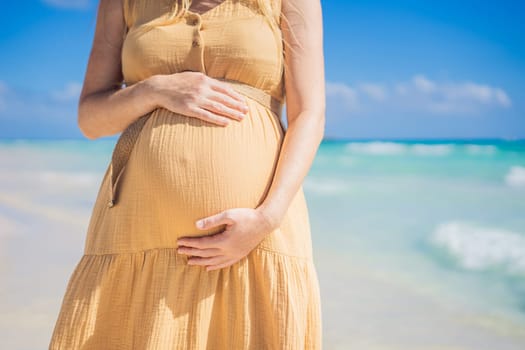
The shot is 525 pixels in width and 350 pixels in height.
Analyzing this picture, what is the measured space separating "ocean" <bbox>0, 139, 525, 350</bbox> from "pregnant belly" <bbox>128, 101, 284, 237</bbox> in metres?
2.46

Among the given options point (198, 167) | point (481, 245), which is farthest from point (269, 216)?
point (481, 245)

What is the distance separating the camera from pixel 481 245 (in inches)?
244

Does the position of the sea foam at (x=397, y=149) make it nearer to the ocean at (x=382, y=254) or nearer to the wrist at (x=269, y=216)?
the ocean at (x=382, y=254)

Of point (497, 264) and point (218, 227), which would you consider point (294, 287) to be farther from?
point (497, 264)

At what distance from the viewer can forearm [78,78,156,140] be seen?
4.70 ft

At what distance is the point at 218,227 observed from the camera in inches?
53.1

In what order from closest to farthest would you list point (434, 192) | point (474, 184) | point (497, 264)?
1. point (497, 264)
2. point (434, 192)
3. point (474, 184)

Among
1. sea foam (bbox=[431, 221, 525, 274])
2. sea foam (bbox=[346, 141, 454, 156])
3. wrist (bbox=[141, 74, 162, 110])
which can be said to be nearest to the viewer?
wrist (bbox=[141, 74, 162, 110])

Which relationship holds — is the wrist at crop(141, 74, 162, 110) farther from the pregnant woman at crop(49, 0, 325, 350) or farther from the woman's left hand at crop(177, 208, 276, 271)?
the woman's left hand at crop(177, 208, 276, 271)

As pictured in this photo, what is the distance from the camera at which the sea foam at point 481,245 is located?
5.40m

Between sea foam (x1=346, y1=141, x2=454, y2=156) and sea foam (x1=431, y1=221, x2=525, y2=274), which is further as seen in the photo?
sea foam (x1=346, y1=141, x2=454, y2=156)

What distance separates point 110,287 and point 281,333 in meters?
0.43

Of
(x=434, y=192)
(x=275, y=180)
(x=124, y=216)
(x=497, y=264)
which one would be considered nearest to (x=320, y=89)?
(x=275, y=180)

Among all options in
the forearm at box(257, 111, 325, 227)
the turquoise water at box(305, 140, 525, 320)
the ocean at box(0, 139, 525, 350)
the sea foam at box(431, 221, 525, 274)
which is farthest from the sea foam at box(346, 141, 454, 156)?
the forearm at box(257, 111, 325, 227)
